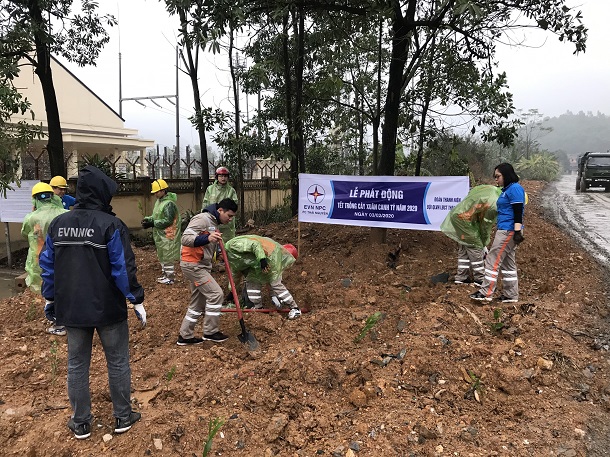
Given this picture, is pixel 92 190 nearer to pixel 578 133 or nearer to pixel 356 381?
pixel 356 381

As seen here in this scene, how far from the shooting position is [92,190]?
2857mm

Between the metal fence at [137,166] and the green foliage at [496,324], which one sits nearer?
the green foliage at [496,324]

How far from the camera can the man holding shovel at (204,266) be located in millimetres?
4211

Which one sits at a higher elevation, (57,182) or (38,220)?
(57,182)

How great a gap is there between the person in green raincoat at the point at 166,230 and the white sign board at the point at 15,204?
308 cm

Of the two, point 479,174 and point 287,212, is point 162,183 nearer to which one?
point 287,212

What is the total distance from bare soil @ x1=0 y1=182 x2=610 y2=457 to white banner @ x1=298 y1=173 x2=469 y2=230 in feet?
3.78

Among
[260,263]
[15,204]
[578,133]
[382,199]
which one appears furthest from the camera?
[578,133]

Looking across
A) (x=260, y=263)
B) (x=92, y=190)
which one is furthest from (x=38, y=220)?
(x=92, y=190)

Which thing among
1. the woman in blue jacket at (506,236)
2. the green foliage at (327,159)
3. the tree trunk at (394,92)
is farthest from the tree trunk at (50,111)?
the woman in blue jacket at (506,236)

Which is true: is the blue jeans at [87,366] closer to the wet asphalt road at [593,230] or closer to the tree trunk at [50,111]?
the wet asphalt road at [593,230]

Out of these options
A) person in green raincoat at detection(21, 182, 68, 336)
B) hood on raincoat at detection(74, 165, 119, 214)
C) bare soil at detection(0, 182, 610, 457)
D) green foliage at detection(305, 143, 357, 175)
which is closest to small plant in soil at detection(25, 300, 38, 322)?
bare soil at detection(0, 182, 610, 457)

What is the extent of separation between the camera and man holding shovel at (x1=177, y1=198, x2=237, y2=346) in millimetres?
4211

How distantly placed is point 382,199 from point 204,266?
3091 mm
